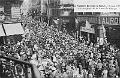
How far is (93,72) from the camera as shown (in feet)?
26.7

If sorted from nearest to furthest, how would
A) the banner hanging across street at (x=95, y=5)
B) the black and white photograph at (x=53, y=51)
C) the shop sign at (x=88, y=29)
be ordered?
the black and white photograph at (x=53, y=51)
the banner hanging across street at (x=95, y=5)
the shop sign at (x=88, y=29)

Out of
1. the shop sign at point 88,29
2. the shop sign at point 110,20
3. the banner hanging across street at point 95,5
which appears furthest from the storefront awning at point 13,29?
the shop sign at point 110,20

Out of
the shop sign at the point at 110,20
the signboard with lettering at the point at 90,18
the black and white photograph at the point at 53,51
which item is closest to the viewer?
the black and white photograph at the point at 53,51

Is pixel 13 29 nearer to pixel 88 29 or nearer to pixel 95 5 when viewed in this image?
pixel 95 5

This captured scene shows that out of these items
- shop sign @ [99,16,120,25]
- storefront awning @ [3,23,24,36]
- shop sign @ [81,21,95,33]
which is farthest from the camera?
shop sign @ [99,16,120,25]

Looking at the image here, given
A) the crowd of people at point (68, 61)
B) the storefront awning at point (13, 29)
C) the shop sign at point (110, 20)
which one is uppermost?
the storefront awning at point (13, 29)

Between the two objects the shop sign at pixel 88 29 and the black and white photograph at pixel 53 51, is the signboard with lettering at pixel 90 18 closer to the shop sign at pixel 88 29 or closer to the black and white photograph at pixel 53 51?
the black and white photograph at pixel 53 51

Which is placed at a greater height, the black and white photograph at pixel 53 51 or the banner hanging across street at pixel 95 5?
the banner hanging across street at pixel 95 5

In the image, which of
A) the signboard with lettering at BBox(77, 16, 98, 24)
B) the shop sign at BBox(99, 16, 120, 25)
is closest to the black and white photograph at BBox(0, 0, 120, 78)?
the shop sign at BBox(99, 16, 120, 25)

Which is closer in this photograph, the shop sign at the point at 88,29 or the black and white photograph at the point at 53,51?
the black and white photograph at the point at 53,51

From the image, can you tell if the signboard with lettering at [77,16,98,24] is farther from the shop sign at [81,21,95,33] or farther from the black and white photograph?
the shop sign at [81,21,95,33]

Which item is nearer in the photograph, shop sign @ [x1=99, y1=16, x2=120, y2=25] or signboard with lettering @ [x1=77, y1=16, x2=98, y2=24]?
shop sign @ [x1=99, y1=16, x2=120, y2=25]

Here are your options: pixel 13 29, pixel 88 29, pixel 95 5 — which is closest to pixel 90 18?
pixel 88 29

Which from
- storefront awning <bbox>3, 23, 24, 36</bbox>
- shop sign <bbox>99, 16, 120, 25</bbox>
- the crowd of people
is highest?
storefront awning <bbox>3, 23, 24, 36</bbox>
